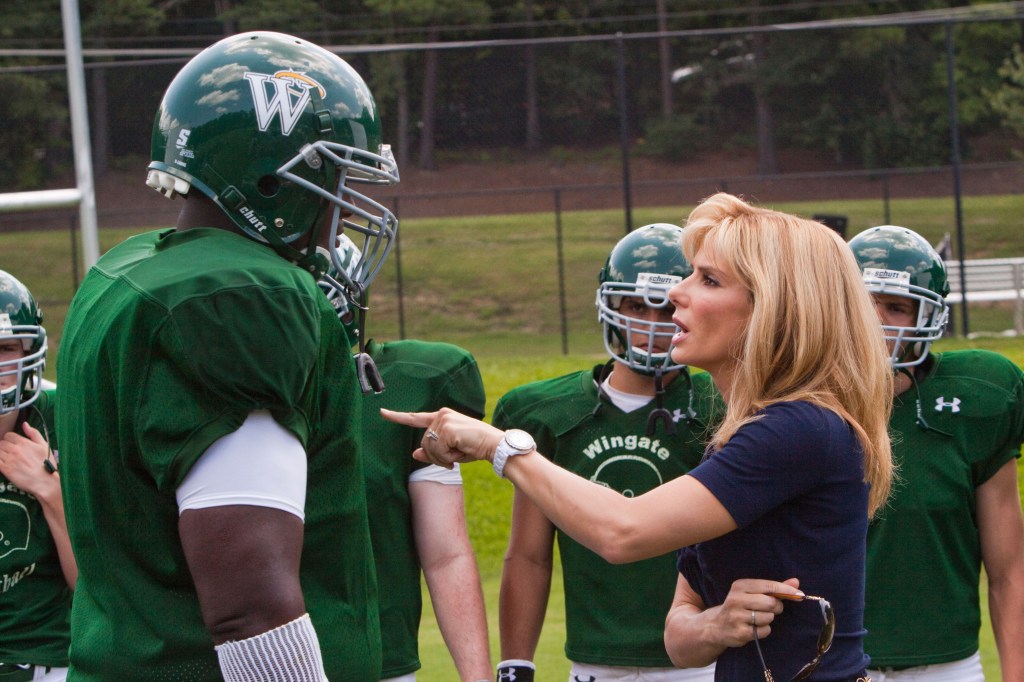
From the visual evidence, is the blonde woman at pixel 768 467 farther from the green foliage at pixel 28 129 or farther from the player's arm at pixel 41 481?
the green foliage at pixel 28 129

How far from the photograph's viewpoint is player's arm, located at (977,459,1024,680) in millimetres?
3414

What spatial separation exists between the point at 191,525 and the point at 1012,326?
15552 millimetres

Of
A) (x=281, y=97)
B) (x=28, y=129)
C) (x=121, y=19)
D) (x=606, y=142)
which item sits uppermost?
(x=121, y=19)

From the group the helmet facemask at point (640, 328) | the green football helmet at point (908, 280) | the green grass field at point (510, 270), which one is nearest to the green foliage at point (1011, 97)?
the green grass field at point (510, 270)

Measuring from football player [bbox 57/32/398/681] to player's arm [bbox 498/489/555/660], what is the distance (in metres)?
1.55

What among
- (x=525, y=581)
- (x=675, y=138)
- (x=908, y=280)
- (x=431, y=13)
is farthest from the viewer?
(x=431, y=13)

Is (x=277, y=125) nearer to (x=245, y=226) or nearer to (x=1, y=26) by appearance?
(x=245, y=226)

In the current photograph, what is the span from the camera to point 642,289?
3.70 meters

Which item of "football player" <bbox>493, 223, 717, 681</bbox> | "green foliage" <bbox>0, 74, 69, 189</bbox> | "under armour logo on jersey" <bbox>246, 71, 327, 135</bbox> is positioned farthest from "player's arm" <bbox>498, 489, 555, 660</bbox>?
"green foliage" <bbox>0, 74, 69, 189</bbox>

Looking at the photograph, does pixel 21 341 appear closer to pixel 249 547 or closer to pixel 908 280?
pixel 249 547

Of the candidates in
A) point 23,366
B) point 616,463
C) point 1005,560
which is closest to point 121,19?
point 23,366

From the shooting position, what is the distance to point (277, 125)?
1.96 metres

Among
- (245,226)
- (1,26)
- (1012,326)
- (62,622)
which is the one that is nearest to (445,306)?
(1012,326)

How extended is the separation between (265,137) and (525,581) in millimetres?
1955
